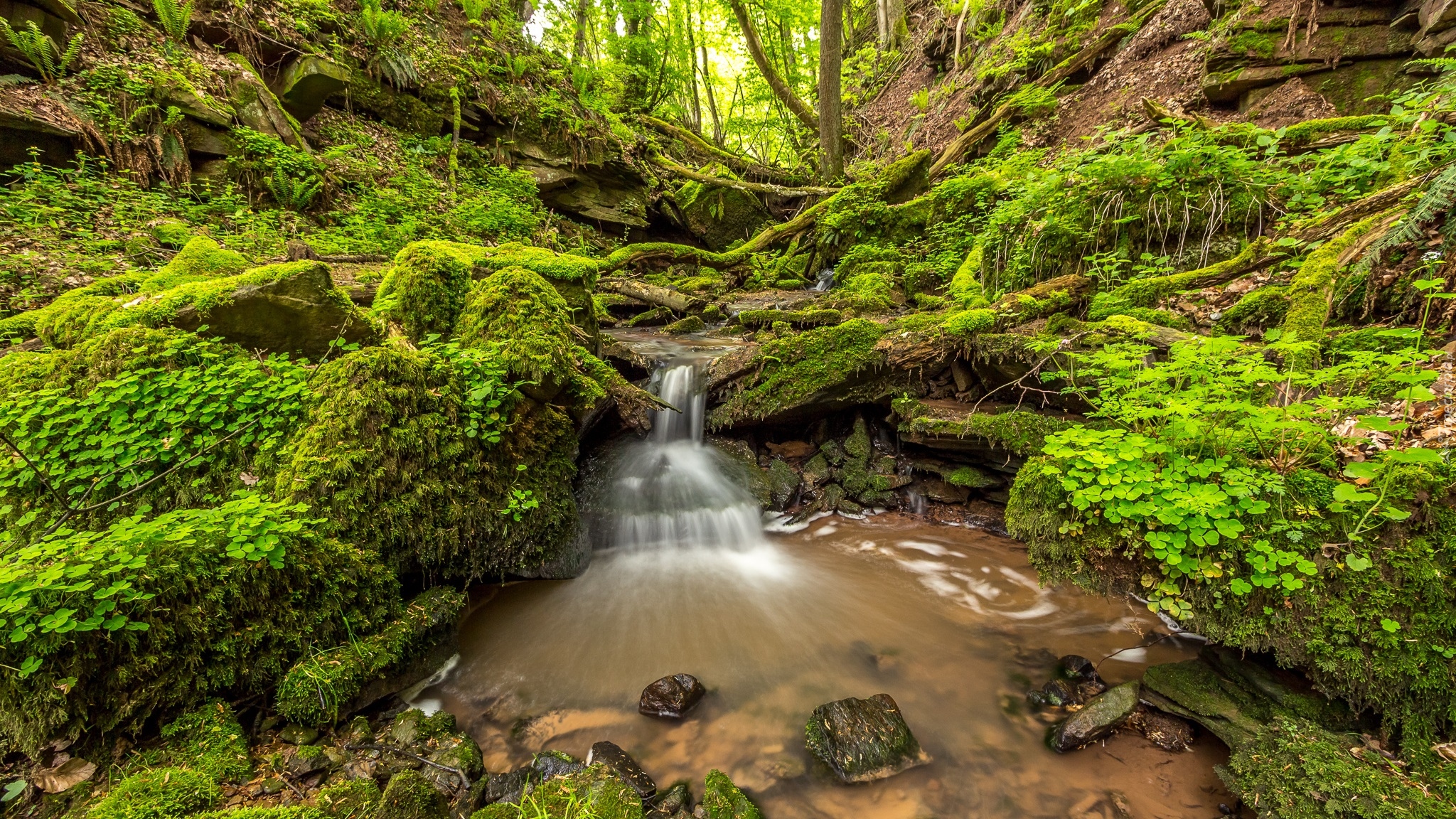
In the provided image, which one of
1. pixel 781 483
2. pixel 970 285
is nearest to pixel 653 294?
pixel 781 483

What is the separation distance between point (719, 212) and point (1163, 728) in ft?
45.9

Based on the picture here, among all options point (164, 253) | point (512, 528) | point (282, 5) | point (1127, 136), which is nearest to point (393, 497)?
point (512, 528)

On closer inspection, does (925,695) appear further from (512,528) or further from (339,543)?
(339,543)

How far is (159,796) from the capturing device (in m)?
1.83

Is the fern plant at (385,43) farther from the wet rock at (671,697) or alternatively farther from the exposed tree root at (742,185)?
the wet rock at (671,697)

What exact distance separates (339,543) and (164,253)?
588 cm

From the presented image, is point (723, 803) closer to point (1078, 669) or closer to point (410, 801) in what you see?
point (410, 801)

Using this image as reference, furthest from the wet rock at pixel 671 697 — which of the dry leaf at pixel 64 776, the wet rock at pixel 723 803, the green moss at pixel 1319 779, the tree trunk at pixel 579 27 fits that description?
the tree trunk at pixel 579 27

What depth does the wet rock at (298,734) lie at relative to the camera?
7.98 feet

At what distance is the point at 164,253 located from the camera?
582 centimetres

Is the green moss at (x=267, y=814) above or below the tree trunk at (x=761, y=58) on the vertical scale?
below

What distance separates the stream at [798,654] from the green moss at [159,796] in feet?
4.08

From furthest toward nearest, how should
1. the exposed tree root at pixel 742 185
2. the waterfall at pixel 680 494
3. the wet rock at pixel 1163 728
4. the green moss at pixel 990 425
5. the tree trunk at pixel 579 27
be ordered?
the tree trunk at pixel 579 27 < the exposed tree root at pixel 742 185 < the waterfall at pixel 680 494 < the green moss at pixel 990 425 < the wet rock at pixel 1163 728

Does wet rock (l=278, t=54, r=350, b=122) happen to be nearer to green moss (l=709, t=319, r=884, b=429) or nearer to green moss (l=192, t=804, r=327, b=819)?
green moss (l=709, t=319, r=884, b=429)
